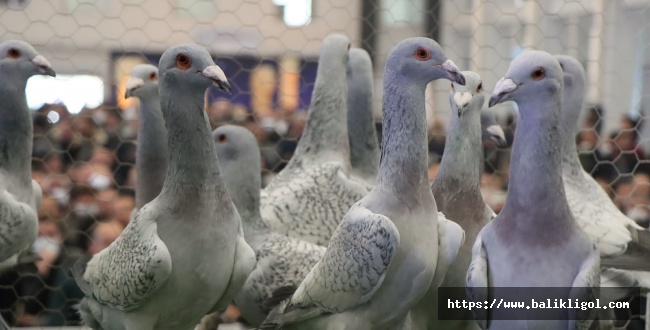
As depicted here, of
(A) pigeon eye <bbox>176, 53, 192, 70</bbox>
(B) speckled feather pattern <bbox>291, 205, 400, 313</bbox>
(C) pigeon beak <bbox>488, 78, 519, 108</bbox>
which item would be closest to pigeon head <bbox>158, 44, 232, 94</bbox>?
(A) pigeon eye <bbox>176, 53, 192, 70</bbox>

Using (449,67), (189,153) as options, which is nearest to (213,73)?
(189,153)

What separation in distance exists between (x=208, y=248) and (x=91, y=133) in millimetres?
1933

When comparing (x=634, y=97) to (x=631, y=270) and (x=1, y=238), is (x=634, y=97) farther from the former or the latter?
(x=1, y=238)

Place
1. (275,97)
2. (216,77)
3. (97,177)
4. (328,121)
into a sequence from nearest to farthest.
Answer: (216,77), (328,121), (97,177), (275,97)

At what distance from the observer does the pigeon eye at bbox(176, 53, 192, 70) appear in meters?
1.72

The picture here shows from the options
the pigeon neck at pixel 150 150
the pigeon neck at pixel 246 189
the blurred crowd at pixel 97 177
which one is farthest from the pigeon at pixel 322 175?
the blurred crowd at pixel 97 177

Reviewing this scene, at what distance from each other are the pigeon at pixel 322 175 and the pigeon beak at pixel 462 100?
55 centimetres

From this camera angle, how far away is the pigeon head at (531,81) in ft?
5.34

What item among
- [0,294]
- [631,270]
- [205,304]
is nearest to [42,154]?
[0,294]

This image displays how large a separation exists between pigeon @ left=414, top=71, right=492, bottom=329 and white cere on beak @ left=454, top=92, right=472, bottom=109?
90 mm

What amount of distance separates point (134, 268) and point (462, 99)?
0.65 metres

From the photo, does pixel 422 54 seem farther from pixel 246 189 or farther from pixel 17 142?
pixel 17 142

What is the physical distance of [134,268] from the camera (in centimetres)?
169

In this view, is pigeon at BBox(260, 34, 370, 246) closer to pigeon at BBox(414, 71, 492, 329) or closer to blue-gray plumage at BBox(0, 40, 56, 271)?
pigeon at BBox(414, 71, 492, 329)
